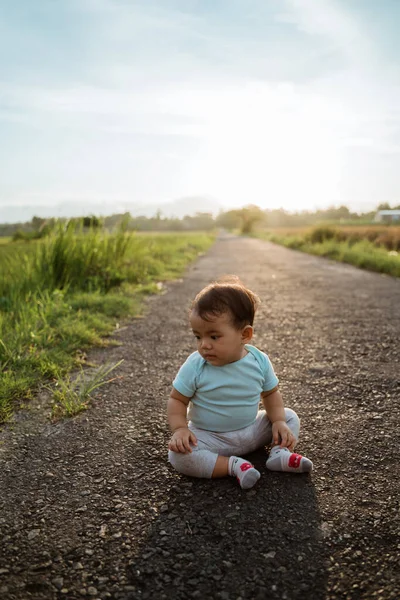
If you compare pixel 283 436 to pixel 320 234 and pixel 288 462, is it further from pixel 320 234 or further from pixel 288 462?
pixel 320 234

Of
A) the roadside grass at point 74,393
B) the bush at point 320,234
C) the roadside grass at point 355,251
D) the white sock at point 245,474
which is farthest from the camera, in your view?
the bush at point 320,234

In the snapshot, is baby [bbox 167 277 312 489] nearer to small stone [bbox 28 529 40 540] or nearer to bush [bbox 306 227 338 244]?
small stone [bbox 28 529 40 540]

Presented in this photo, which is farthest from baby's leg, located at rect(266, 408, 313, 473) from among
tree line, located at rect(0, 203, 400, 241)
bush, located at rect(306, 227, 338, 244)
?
bush, located at rect(306, 227, 338, 244)

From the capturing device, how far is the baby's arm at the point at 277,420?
2.19 m

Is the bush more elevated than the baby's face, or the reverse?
the bush

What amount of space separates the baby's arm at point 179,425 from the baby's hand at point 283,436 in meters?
0.37

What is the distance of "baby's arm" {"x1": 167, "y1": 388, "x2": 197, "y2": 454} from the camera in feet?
6.73

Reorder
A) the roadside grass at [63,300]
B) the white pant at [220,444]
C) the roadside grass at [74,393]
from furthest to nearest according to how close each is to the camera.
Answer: the roadside grass at [63,300], the roadside grass at [74,393], the white pant at [220,444]

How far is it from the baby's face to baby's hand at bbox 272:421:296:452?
390 mm

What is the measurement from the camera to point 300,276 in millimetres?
9883

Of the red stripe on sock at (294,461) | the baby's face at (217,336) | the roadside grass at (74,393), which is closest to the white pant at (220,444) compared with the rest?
the red stripe on sock at (294,461)

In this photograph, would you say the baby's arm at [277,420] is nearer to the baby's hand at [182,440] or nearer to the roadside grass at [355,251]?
the baby's hand at [182,440]

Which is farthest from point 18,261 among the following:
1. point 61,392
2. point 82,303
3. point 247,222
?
point 247,222

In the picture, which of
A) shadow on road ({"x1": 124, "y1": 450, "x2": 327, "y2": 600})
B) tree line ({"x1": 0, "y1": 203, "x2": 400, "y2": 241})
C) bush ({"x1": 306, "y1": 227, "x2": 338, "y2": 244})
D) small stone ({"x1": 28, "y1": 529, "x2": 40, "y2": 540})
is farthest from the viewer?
bush ({"x1": 306, "y1": 227, "x2": 338, "y2": 244})
